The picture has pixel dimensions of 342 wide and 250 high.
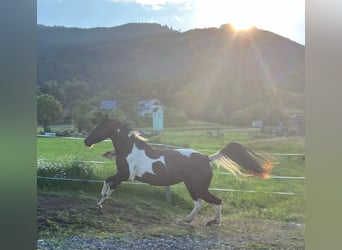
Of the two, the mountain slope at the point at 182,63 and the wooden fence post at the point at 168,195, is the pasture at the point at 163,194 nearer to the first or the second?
the wooden fence post at the point at 168,195

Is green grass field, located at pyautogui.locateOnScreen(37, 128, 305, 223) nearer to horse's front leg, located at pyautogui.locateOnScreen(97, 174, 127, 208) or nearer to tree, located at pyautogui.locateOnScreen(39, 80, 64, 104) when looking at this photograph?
horse's front leg, located at pyautogui.locateOnScreen(97, 174, 127, 208)

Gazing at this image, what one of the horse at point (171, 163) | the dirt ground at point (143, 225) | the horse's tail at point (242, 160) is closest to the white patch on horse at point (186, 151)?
the horse at point (171, 163)

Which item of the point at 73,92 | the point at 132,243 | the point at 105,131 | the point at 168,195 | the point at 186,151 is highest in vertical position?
the point at 73,92

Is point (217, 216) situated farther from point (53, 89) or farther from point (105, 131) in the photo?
point (53, 89)

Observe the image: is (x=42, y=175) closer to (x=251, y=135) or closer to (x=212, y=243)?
(x=212, y=243)

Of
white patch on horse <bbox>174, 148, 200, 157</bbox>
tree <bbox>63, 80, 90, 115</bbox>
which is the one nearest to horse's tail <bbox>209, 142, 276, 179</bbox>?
white patch on horse <bbox>174, 148, 200, 157</bbox>

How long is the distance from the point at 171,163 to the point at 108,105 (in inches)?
18.7

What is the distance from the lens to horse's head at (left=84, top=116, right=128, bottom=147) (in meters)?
2.64

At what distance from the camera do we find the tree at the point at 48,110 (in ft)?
8.95

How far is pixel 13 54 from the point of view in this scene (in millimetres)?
2695

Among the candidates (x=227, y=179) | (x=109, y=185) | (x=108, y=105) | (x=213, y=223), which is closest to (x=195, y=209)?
(x=213, y=223)

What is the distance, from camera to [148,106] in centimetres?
258

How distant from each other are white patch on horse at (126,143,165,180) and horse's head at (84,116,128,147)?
13 centimetres

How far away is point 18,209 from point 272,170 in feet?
4.76
